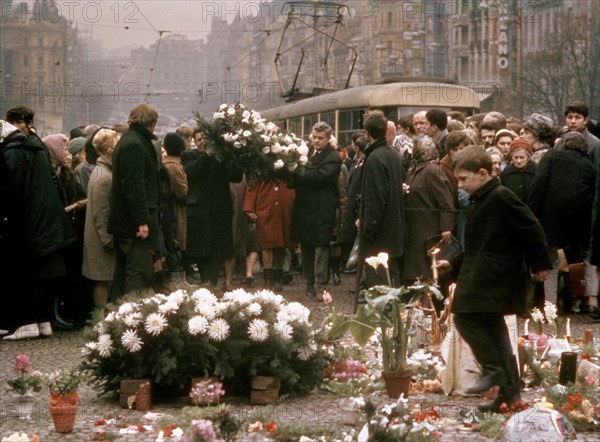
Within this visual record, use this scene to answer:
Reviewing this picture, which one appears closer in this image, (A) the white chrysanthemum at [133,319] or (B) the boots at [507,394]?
(B) the boots at [507,394]

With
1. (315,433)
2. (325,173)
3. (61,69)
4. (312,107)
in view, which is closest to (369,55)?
(61,69)

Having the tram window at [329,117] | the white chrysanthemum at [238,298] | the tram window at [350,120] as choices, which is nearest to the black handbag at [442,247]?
the white chrysanthemum at [238,298]

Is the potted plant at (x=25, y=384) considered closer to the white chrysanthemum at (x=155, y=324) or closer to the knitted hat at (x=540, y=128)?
the white chrysanthemum at (x=155, y=324)

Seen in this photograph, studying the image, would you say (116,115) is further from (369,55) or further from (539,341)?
(539,341)

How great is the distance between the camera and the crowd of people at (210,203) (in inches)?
551

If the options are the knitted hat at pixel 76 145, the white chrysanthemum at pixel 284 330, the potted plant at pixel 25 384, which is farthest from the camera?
the knitted hat at pixel 76 145

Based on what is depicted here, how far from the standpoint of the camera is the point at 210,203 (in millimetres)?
17500

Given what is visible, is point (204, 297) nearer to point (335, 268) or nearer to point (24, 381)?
point (24, 381)

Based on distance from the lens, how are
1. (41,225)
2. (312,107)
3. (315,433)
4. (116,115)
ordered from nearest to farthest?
(315,433) → (41,225) → (312,107) → (116,115)

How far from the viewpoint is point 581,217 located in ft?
51.0

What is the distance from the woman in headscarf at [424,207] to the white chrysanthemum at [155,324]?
4956 millimetres

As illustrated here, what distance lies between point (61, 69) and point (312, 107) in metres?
120

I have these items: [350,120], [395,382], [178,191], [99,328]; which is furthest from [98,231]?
[350,120]

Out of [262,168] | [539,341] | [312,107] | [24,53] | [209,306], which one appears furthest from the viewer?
[24,53]
